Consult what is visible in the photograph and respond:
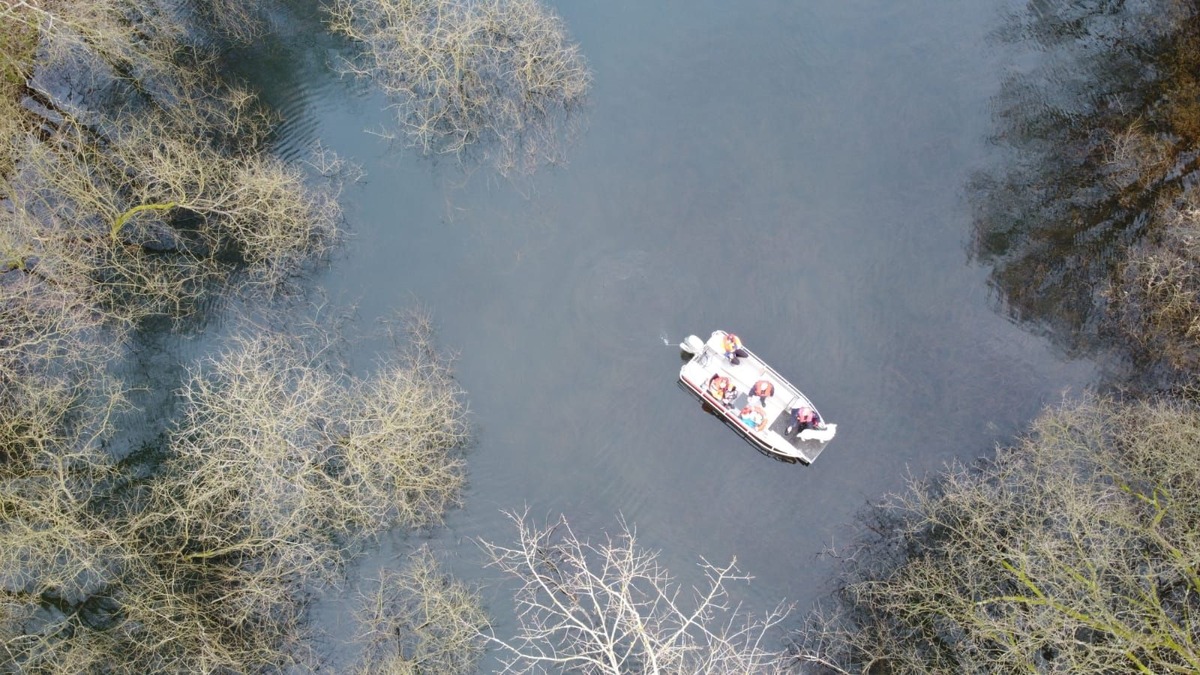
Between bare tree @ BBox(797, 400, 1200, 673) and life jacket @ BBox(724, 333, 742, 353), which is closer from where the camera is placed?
bare tree @ BBox(797, 400, 1200, 673)

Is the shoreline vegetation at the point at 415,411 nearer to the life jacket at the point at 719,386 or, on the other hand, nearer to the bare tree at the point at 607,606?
the bare tree at the point at 607,606

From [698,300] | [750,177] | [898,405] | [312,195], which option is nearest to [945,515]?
[898,405]

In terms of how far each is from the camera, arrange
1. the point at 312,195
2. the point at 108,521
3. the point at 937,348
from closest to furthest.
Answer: the point at 108,521 < the point at 937,348 < the point at 312,195

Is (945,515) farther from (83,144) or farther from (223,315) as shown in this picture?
(83,144)

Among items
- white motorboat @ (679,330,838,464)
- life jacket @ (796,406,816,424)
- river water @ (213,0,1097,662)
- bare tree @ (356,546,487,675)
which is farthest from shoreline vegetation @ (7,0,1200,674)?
life jacket @ (796,406,816,424)

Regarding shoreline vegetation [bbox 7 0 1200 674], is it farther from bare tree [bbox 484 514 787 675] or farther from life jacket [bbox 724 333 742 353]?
life jacket [bbox 724 333 742 353]

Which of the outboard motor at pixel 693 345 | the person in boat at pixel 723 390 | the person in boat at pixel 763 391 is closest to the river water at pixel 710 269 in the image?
the outboard motor at pixel 693 345
